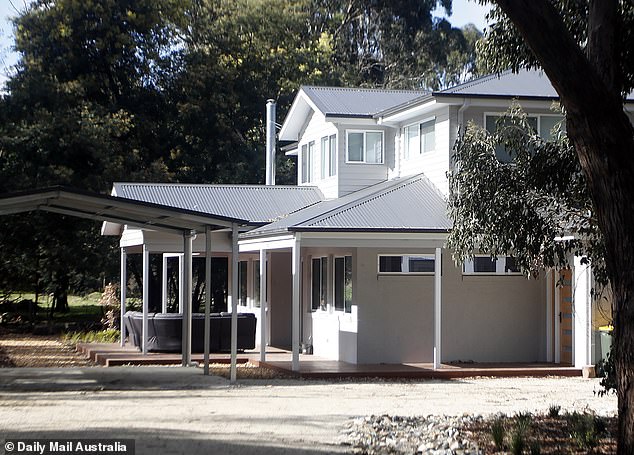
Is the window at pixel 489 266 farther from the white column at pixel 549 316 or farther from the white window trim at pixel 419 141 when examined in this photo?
the white window trim at pixel 419 141

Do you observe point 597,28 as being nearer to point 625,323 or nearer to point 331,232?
point 625,323

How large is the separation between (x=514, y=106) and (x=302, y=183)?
13111 millimetres

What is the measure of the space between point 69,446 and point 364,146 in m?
16.4

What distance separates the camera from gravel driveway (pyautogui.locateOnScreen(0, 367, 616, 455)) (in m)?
12.1

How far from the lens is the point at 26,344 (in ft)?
97.4

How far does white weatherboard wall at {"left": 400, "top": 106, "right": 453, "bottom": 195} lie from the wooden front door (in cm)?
321

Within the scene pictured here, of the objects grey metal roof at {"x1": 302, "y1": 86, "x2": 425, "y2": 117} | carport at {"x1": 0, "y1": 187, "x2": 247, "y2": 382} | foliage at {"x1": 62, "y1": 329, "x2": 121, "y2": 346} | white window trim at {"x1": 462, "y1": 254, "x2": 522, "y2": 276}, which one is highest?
grey metal roof at {"x1": 302, "y1": 86, "x2": 425, "y2": 117}

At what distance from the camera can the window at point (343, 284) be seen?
75.3 ft

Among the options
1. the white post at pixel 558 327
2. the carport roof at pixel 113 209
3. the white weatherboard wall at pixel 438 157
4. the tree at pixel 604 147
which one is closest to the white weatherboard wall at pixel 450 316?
the white post at pixel 558 327

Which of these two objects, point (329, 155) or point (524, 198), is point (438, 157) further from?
point (524, 198)

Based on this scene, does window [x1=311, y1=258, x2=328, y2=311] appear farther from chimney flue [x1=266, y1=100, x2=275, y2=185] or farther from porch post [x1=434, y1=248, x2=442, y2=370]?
chimney flue [x1=266, y1=100, x2=275, y2=185]

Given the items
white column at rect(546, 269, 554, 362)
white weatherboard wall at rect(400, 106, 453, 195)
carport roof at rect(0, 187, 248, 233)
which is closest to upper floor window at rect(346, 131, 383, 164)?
white weatherboard wall at rect(400, 106, 453, 195)

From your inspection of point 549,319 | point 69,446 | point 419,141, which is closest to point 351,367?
point 549,319

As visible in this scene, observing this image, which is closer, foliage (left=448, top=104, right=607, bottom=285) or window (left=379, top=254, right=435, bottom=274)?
foliage (left=448, top=104, right=607, bottom=285)
